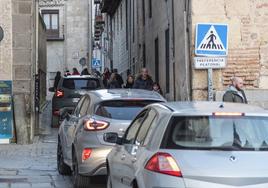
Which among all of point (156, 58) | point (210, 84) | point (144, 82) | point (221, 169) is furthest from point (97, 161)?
point (156, 58)

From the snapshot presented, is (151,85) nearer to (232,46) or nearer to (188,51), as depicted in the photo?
(188,51)

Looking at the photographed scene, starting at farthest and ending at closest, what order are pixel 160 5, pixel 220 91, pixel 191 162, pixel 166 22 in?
pixel 160 5
pixel 166 22
pixel 220 91
pixel 191 162

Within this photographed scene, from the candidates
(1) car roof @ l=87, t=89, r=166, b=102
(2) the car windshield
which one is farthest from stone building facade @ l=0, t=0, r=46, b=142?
(2) the car windshield

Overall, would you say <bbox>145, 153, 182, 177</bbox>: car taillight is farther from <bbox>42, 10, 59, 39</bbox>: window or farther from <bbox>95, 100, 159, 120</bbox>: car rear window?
<bbox>42, 10, 59, 39</bbox>: window

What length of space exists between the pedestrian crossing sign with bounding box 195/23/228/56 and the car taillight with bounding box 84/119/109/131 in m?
3.55

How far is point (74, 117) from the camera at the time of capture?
422 inches

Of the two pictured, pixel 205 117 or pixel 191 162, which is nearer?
pixel 191 162

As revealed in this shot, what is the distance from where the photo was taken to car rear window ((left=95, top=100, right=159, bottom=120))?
9242mm

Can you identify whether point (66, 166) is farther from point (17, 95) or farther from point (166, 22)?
point (166, 22)

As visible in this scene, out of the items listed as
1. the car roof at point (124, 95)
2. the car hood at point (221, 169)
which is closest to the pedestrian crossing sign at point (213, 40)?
the car roof at point (124, 95)

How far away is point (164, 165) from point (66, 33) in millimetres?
45725

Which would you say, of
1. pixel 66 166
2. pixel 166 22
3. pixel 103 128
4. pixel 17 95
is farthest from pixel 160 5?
pixel 103 128

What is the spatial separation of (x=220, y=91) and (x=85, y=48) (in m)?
37.7

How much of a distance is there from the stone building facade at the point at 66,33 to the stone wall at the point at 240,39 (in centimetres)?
3621
